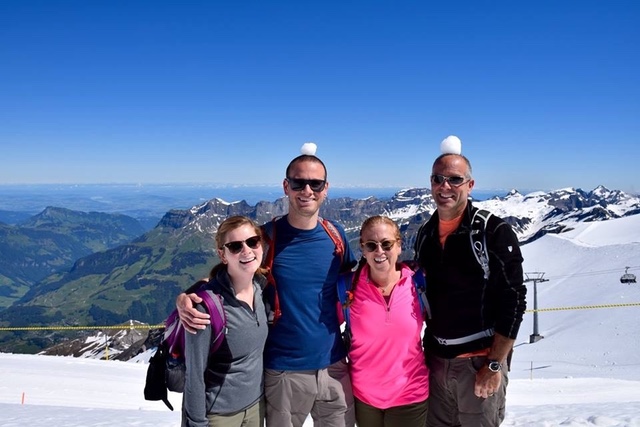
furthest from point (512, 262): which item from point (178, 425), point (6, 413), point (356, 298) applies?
point (6, 413)

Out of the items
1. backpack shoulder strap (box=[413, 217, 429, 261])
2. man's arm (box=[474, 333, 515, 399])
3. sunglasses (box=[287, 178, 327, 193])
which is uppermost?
sunglasses (box=[287, 178, 327, 193])

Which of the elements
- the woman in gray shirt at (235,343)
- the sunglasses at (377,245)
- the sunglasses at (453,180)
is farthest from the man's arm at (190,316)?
the sunglasses at (453,180)

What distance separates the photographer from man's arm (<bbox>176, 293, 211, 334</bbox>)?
15.4 feet

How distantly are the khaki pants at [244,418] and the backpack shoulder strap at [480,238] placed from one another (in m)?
3.27

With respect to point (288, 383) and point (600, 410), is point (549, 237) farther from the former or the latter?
point (288, 383)

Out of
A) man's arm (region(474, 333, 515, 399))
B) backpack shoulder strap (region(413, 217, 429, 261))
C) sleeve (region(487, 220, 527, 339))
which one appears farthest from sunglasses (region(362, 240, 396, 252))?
man's arm (region(474, 333, 515, 399))

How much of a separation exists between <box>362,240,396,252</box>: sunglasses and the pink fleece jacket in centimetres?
46

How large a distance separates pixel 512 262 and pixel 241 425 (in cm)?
385

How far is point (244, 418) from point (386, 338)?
79.1 inches

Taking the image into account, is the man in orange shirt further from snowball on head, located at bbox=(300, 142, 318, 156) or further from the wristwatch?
snowball on head, located at bbox=(300, 142, 318, 156)

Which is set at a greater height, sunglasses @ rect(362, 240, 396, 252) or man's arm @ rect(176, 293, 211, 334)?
sunglasses @ rect(362, 240, 396, 252)

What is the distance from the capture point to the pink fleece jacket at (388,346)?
5.49 metres

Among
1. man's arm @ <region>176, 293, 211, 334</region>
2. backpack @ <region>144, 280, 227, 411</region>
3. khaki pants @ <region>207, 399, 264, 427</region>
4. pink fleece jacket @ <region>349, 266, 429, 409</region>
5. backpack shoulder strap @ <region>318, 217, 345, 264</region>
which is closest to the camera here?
man's arm @ <region>176, 293, 211, 334</region>

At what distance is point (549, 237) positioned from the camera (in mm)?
82312
